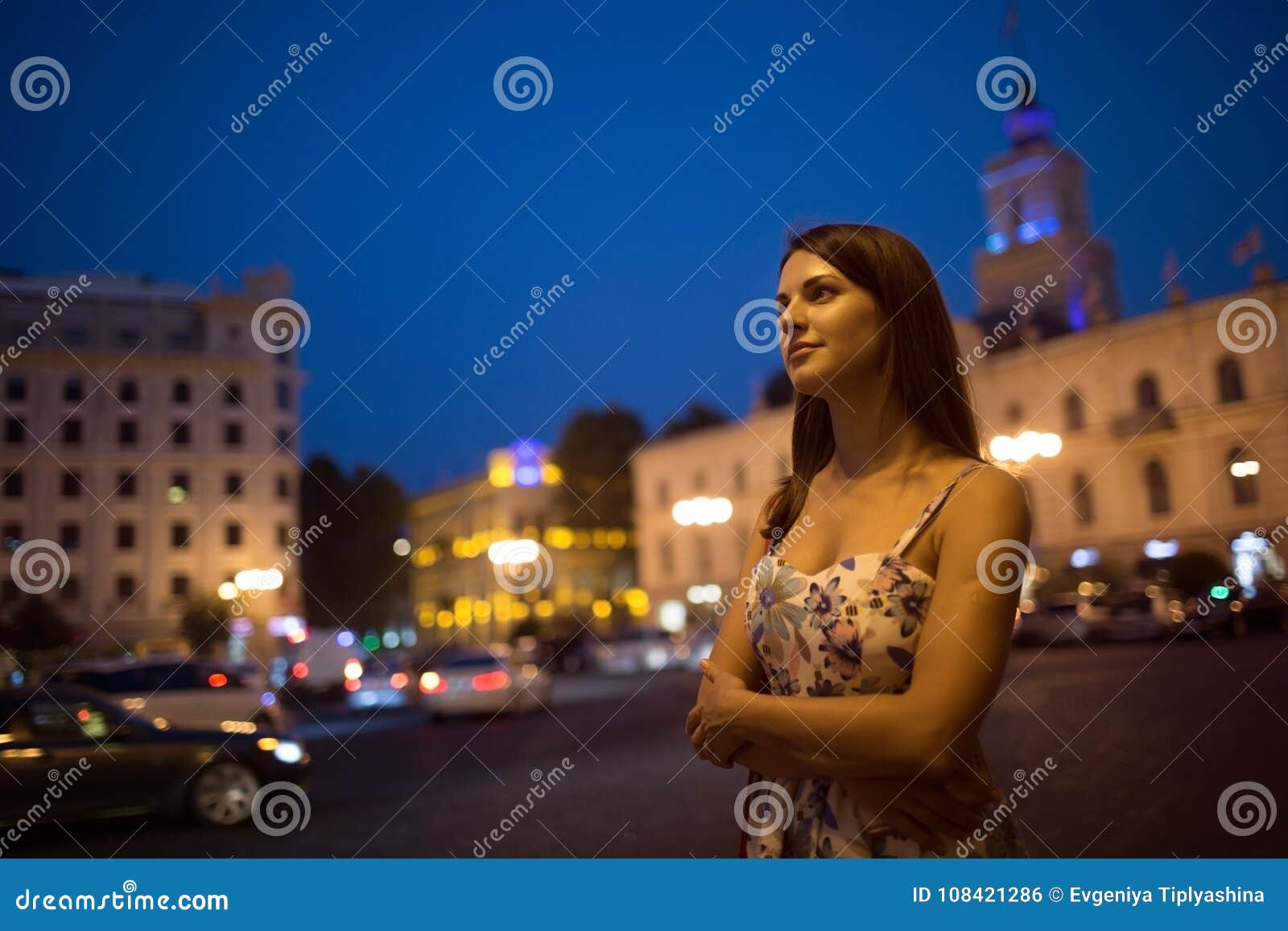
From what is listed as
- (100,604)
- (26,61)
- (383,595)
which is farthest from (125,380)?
(383,595)

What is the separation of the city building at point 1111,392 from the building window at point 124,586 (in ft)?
16.4

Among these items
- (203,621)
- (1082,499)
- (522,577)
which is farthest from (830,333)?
(522,577)

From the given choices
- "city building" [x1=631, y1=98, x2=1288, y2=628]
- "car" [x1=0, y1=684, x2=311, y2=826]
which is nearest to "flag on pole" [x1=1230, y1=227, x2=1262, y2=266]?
"city building" [x1=631, y1=98, x2=1288, y2=628]

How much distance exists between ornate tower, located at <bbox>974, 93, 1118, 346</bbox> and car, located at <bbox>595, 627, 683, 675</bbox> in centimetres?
1830

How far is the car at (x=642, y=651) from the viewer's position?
78.3 feet

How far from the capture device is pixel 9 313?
5711 mm

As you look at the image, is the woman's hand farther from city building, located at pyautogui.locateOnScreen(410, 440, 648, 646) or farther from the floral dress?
city building, located at pyautogui.locateOnScreen(410, 440, 648, 646)

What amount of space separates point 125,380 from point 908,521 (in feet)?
19.1

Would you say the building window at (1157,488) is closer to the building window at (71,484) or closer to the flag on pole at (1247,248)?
the flag on pole at (1247,248)

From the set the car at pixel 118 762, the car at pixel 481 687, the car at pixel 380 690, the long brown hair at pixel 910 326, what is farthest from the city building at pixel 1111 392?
the car at pixel 380 690

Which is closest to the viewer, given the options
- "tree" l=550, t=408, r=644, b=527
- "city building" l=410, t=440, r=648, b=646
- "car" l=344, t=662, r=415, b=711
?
"car" l=344, t=662, r=415, b=711

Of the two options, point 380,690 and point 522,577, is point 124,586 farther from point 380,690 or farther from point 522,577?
point 522,577

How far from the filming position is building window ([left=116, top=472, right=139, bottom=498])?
6.15 meters

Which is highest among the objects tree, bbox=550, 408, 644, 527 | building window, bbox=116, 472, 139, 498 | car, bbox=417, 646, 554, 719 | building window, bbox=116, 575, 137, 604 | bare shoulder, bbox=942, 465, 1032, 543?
tree, bbox=550, 408, 644, 527
